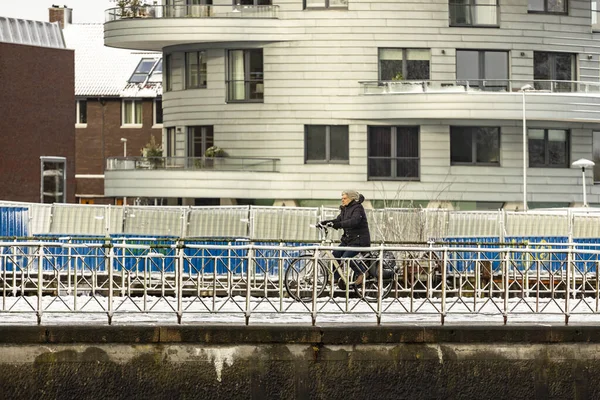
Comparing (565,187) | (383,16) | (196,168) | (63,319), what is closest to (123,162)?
(196,168)

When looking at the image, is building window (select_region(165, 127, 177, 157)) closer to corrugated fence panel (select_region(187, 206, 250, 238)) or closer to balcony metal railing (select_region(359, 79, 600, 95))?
balcony metal railing (select_region(359, 79, 600, 95))

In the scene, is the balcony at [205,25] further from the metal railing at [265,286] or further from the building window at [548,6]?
the metal railing at [265,286]

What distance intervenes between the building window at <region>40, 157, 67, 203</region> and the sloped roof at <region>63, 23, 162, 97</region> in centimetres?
3088

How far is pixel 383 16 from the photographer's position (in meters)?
52.6

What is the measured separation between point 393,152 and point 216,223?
16.7 m

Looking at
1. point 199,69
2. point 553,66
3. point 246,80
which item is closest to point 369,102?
point 246,80

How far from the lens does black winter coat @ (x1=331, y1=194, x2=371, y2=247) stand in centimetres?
2684

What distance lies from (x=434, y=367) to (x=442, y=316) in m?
0.73

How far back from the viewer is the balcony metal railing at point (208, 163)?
5228 cm

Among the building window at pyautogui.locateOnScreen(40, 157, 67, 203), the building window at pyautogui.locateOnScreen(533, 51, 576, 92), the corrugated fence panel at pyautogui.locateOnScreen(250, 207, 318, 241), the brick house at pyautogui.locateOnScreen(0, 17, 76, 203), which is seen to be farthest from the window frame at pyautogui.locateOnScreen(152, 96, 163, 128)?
the corrugated fence panel at pyautogui.locateOnScreen(250, 207, 318, 241)

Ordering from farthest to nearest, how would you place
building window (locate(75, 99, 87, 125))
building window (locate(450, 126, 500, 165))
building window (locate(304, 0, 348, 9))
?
building window (locate(75, 99, 87, 125))
building window (locate(450, 126, 500, 165))
building window (locate(304, 0, 348, 9))

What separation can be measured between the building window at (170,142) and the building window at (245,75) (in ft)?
11.3

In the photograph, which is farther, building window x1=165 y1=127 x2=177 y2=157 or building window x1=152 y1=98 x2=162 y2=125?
building window x1=152 y1=98 x2=162 y2=125

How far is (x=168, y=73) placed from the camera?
2196 inches
